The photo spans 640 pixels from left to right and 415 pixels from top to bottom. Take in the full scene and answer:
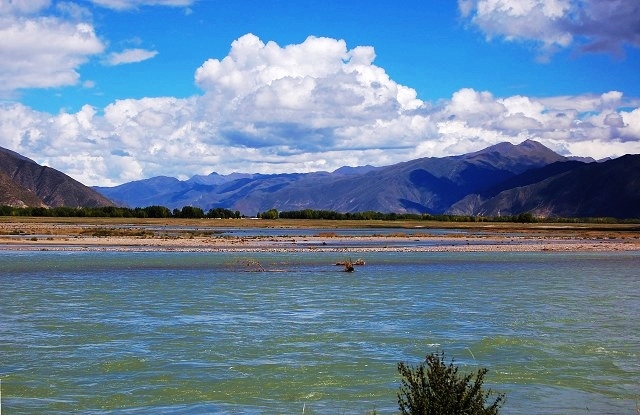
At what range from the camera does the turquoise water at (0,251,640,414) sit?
17.5m

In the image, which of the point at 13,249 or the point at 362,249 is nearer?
the point at 13,249

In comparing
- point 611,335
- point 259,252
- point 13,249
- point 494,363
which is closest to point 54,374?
point 494,363

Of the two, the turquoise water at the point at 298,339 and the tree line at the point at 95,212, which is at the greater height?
the tree line at the point at 95,212

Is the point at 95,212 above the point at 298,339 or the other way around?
above

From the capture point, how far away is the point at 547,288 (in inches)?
1553

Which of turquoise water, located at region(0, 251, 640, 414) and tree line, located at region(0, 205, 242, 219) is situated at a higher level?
tree line, located at region(0, 205, 242, 219)

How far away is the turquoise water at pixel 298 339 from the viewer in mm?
17469

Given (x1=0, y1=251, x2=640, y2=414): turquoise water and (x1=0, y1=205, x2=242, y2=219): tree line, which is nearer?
(x1=0, y1=251, x2=640, y2=414): turquoise water

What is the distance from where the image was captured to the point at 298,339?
24172mm

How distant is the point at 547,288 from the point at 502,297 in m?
4.72

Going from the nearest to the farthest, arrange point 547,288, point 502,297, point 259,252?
point 502,297 < point 547,288 < point 259,252

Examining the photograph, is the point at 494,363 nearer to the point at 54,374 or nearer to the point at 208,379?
the point at 208,379

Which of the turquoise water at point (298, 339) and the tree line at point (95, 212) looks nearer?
the turquoise water at point (298, 339)

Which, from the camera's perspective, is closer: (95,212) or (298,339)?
(298,339)
